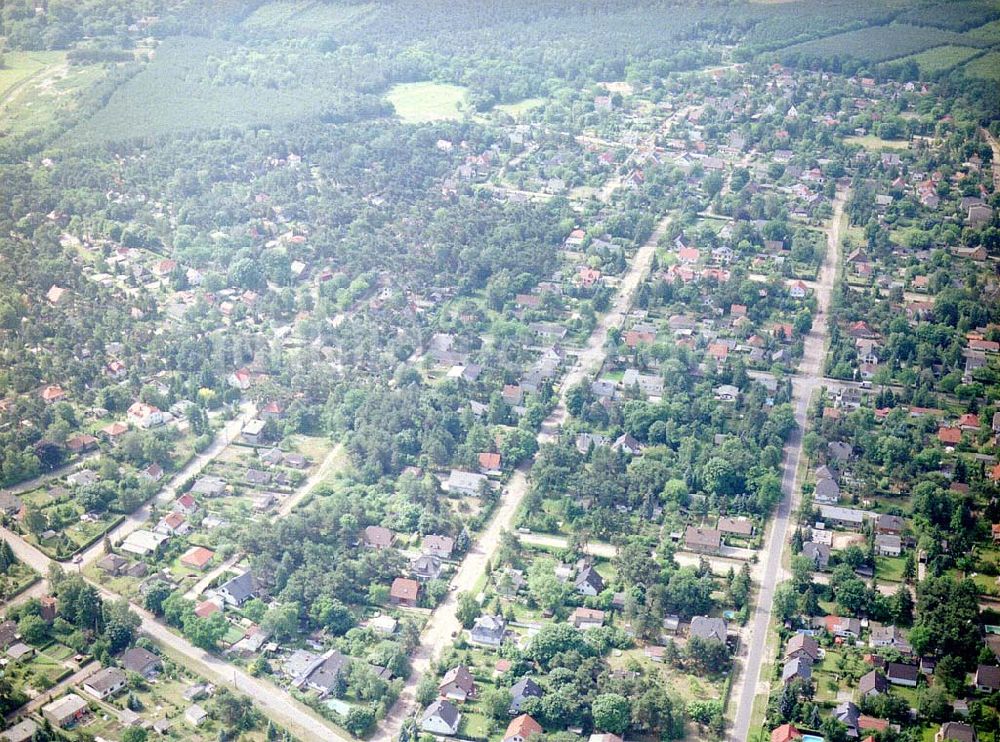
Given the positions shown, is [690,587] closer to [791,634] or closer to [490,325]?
[791,634]

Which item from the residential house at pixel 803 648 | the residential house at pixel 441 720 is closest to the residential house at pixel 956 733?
the residential house at pixel 803 648

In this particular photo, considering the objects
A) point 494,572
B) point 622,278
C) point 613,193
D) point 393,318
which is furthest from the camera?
point 613,193

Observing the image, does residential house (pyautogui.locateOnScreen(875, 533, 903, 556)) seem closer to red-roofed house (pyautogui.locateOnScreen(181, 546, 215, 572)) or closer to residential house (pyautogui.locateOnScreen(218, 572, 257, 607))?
residential house (pyautogui.locateOnScreen(218, 572, 257, 607))

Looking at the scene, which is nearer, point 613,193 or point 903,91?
point 613,193

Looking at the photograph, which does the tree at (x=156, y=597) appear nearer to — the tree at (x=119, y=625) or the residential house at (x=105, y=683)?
the tree at (x=119, y=625)

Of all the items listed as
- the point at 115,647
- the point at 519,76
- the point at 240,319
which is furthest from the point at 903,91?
the point at 115,647

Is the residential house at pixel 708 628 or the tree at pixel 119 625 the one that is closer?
the tree at pixel 119 625
